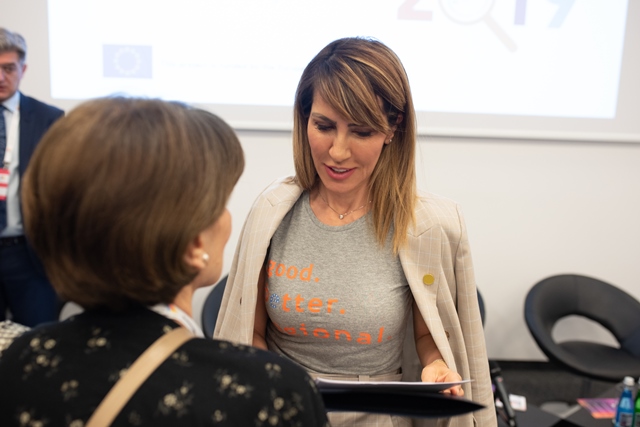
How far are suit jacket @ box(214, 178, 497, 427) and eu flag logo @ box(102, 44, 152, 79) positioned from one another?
80.0 inches

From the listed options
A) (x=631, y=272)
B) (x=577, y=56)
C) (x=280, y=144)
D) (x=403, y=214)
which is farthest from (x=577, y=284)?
(x=403, y=214)

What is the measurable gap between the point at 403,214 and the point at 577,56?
246cm

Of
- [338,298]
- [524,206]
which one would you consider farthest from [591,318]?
[338,298]

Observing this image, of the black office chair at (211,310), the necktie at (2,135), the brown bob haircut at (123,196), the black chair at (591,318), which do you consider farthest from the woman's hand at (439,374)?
the necktie at (2,135)

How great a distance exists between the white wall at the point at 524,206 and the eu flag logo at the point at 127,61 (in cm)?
66

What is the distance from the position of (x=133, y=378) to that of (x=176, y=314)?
14 centimetres

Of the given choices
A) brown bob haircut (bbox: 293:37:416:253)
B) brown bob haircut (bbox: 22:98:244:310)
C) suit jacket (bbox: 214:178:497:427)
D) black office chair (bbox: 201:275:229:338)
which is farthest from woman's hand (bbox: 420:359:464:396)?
black office chair (bbox: 201:275:229:338)

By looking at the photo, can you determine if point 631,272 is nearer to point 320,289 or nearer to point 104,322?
point 320,289

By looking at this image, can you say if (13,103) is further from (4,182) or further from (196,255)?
(196,255)

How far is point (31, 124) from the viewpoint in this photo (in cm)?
278

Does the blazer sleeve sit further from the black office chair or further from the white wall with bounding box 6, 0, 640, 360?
the white wall with bounding box 6, 0, 640, 360

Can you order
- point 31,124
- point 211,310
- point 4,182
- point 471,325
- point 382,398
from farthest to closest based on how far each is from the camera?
1. point 211,310
2. point 31,124
3. point 4,182
4. point 471,325
5. point 382,398

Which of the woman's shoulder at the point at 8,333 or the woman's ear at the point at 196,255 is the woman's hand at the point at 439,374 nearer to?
the woman's ear at the point at 196,255

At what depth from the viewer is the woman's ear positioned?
77 cm
